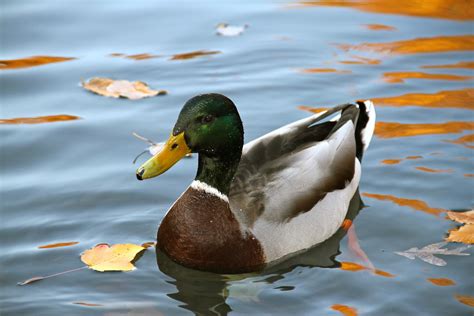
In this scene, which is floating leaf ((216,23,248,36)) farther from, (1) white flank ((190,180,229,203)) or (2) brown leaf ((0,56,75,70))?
(1) white flank ((190,180,229,203))

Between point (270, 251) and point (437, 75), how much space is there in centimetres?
352

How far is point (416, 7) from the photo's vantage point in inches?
398

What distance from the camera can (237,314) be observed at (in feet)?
16.7

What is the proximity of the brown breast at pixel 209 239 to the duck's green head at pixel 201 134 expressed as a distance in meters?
0.30

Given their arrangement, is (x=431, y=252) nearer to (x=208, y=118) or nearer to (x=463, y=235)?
(x=463, y=235)

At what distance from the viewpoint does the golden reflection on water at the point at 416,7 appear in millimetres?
9914

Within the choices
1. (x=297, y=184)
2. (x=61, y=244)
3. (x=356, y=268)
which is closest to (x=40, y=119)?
(x=61, y=244)

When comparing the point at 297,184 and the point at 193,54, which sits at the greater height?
the point at 193,54

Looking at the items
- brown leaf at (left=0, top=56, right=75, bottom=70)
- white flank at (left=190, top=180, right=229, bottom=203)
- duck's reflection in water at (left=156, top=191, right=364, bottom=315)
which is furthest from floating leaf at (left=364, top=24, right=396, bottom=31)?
white flank at (left=190, top=180, right=229, bottom=203)

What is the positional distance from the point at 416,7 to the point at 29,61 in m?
4.15

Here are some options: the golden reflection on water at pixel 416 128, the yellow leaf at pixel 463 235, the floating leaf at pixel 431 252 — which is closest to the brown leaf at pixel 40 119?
the golden reflection on water at pixel 416 128

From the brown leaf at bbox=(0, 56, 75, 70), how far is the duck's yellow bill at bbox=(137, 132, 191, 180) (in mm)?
3736

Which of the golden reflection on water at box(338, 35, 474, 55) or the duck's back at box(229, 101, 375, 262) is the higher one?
the golden reflection on water at box(338, 35, 474, 55)

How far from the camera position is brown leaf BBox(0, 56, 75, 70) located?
342 inches
